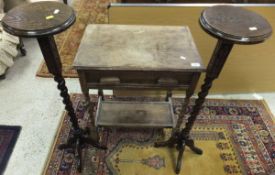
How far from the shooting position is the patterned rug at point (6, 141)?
1.52m

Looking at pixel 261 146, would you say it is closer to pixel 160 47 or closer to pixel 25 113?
pixel 160 47

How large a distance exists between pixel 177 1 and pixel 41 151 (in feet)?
4.87

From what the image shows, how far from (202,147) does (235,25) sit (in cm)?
96

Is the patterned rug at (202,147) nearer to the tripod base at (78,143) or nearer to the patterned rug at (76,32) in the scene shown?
the tripod base at (78,143)

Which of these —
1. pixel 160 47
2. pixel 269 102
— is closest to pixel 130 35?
pixel 160 47

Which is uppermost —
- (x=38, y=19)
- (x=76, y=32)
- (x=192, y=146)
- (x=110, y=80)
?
(x=38, y=19)

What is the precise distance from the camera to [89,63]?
1.10m

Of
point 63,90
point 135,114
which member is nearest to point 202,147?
point 135,114

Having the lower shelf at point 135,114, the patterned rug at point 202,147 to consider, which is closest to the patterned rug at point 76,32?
the patterned rug at point 202,147

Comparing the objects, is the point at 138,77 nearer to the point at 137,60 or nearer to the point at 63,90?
the point at 137,60

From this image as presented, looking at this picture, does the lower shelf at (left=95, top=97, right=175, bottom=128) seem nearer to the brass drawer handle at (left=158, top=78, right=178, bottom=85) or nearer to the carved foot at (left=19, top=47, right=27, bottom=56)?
the brass drawer handle at (left=158, top=78, right=178, bottom=85)

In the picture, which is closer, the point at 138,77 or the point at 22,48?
the point at 138,77

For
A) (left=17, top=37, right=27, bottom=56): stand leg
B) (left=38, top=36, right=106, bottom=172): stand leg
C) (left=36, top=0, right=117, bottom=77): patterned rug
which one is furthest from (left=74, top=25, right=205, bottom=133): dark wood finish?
(left=17, top=37, right=27, bottom=56): stand leg

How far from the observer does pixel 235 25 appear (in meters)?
0.99
